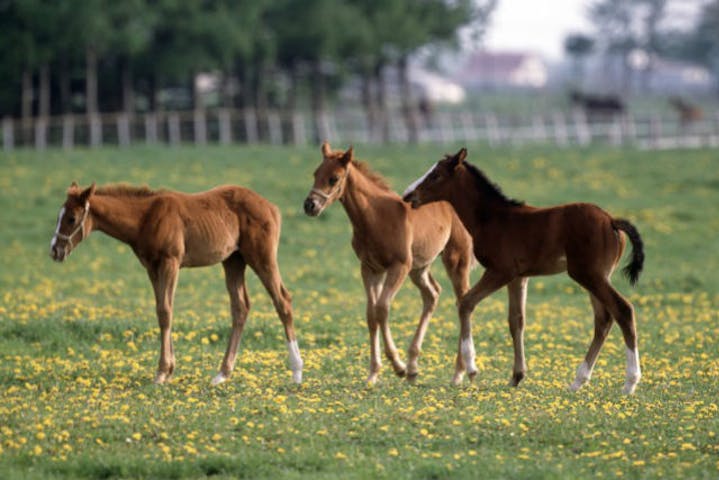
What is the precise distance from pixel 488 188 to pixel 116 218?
3666 millimetres

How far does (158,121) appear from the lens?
52812 mm

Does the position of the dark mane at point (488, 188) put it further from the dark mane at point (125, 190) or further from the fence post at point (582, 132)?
the fence post at point (582, 132)

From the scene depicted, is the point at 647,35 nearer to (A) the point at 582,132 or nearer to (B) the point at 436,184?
(A) the point at 582,132

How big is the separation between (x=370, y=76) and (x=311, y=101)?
5.00 m

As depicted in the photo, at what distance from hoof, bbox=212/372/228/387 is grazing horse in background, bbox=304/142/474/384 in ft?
4.74

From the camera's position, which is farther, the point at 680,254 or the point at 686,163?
the point at 686,163

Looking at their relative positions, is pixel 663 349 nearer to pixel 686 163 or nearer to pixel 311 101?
pixel 686 163

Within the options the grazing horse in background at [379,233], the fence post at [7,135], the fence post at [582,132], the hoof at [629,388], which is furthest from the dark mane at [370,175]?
the fence post at [582,132]

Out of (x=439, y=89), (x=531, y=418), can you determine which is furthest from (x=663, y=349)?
(x=439, y=89)

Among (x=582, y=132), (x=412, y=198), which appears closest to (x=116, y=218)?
(x=412, y=198)

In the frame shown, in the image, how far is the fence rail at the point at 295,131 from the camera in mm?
50094

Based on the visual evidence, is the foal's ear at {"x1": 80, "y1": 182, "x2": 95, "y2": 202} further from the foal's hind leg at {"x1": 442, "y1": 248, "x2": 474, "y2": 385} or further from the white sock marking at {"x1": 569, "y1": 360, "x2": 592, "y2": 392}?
the white sock marking at {"x1": 569, "y1": 360, "x2": 592, "y2": 392}

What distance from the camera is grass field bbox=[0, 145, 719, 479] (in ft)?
33.1

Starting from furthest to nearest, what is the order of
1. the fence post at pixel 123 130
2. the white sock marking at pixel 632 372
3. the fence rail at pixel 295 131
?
the fence post at pixel 123 130, the fence rail at pixel 295 131, the white sock marking at pixel 632 372
